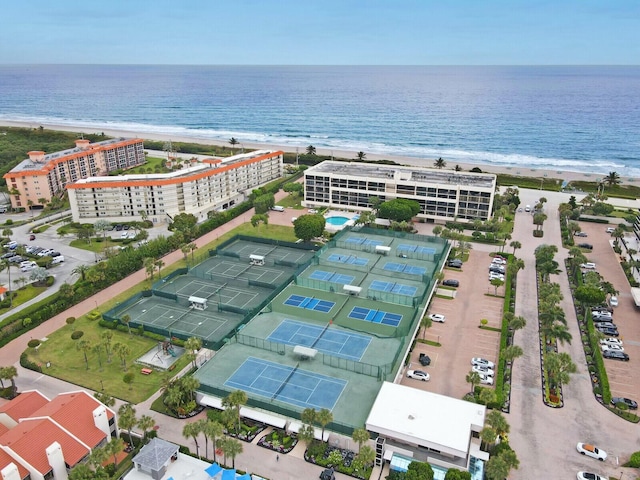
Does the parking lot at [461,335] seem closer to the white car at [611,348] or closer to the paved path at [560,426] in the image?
the paved path at [560,426]

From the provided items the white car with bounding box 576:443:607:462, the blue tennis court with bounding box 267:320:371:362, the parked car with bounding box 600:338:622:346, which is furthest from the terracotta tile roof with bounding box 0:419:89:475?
the parked car with bounding box 600:338:622:346

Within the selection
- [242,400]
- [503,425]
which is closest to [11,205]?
[242,400]

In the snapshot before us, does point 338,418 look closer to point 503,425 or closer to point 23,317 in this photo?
point 503,425

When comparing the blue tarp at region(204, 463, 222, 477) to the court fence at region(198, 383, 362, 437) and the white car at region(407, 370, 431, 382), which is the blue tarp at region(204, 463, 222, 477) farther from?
the white car at region(407, 370, 431, 382)

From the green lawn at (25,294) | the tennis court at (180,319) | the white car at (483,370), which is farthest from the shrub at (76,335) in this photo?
the white car at (483,370)

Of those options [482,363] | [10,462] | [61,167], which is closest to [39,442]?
[10,462]
